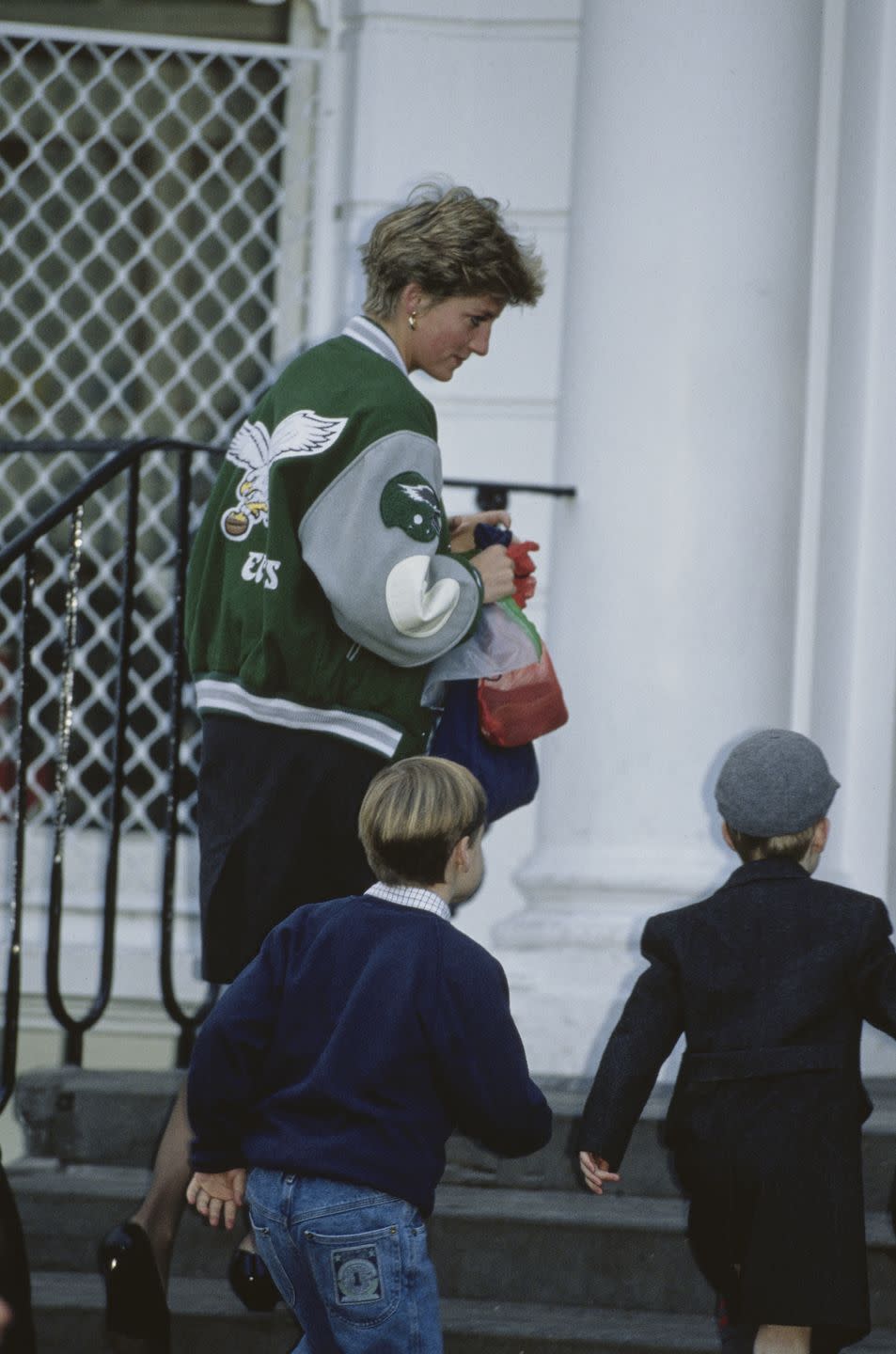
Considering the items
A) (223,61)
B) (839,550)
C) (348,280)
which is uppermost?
(223,61)

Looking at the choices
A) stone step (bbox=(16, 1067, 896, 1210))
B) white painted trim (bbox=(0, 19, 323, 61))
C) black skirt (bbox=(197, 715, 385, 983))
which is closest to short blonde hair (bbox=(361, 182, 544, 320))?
black skirt (bbox=(197, 715, 385, 983))

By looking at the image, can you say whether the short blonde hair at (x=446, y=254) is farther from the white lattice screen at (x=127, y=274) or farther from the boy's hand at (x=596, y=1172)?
the white lattice screen at (x=127, y=274)

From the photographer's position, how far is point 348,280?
16.4 feet

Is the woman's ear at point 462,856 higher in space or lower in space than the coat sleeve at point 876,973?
higher

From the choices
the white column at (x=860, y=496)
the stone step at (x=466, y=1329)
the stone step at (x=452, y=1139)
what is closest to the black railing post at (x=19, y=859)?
the stone step at (x=452, y=1139)

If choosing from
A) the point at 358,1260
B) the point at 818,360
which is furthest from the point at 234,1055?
the point at 818,360

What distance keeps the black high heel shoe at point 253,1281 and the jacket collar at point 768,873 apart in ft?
3.02

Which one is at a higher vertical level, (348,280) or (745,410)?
(348,280)

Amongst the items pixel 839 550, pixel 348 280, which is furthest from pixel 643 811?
pixel 348 280

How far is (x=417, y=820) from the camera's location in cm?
252

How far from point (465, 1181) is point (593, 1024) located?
609 millimetres

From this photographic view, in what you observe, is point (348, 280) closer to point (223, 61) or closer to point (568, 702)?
point (223, 61)

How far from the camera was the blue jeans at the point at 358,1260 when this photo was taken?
7.97 feet

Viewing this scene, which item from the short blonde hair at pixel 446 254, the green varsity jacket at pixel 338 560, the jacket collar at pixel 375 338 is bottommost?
the green varsity jacket at pixel 338 560
